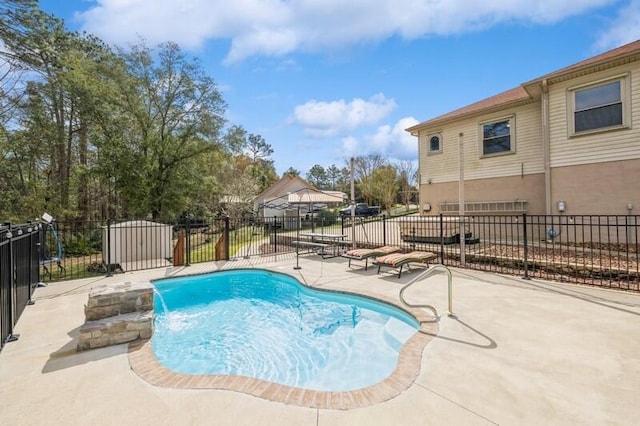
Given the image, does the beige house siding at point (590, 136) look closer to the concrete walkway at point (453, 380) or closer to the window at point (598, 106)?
the window at point (598, 106)

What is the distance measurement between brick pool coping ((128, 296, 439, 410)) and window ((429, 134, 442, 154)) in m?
12.6

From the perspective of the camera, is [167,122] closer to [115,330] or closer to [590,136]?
[115,330]

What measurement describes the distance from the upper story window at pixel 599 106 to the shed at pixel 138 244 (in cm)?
1402

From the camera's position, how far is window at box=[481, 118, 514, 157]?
12.2 metres

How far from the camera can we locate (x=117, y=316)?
4234 millimetres

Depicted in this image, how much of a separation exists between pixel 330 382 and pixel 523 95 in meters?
13.5

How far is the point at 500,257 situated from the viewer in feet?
26.8

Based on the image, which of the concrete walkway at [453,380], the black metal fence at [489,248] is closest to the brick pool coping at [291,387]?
the concrete walkway at [453,380]

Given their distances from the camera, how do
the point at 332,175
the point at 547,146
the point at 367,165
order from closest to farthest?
the point at 547,146
the point at 367,165
the point at 332,175

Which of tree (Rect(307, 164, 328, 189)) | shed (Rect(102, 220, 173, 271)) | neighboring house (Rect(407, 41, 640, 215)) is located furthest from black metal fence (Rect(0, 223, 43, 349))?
tree (Rect(307, 164, 328, 189))

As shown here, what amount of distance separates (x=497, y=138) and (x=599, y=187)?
4.17 meters

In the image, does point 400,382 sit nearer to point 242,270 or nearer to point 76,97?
point 242,270

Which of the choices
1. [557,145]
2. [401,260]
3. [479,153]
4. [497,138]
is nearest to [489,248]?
[401,260]

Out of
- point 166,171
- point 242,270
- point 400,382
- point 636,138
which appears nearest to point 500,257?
point 636,138
